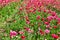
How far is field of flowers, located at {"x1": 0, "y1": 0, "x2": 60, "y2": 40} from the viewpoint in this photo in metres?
6.43

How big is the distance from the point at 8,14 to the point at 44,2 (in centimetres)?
182

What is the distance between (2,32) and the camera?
274 inches

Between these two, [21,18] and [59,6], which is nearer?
[21,18]

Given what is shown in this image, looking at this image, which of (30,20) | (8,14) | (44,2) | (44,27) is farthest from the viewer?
(44,2)

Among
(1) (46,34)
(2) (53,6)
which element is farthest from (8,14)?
(1) (46,34)

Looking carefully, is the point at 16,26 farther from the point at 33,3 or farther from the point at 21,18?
the point at 33,3

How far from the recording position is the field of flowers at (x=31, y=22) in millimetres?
6430

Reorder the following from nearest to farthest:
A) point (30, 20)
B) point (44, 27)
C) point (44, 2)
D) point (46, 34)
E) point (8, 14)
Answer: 1. point (46, 34)
2. point (44, 27)
3. point (30, 20)
4. point (8, 14)
5. point (44, 2)

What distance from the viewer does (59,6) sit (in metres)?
10.0

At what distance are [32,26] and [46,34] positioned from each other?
89cm

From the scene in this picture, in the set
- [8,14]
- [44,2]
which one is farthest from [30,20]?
[44,2]

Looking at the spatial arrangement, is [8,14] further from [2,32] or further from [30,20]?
[2,32]

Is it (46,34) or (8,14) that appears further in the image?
(8,14)

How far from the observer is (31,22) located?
305 inches
